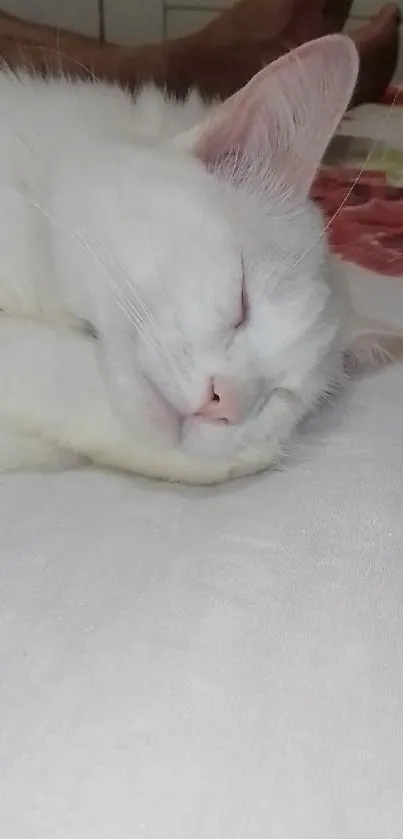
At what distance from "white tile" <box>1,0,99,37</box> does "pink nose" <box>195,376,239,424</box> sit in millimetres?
2169

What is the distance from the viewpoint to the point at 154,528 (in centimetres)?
77

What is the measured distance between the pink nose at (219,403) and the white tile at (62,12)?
2.17 m

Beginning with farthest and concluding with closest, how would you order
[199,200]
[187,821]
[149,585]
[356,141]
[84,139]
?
1. [356,141]
2. [84,139]
3. [199,200]
4. [149,585]
5. [187,821]

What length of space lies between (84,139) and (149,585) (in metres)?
0.50

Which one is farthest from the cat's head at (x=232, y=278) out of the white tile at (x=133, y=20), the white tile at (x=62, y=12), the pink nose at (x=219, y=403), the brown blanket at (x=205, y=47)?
the white tile at (x=133, y=20)

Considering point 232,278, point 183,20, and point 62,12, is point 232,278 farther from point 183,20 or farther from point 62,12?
point 183,20

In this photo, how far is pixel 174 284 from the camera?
82cm

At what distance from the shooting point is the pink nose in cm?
81

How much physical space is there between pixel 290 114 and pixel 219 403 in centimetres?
30

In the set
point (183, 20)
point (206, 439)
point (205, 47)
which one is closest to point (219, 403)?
point (206, 439)

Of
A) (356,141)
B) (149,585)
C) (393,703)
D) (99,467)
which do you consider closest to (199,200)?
(99,467)

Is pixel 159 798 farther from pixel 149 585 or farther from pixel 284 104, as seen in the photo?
pixel 284 104

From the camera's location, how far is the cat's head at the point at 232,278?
82cm

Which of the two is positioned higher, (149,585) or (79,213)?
(79,213)
